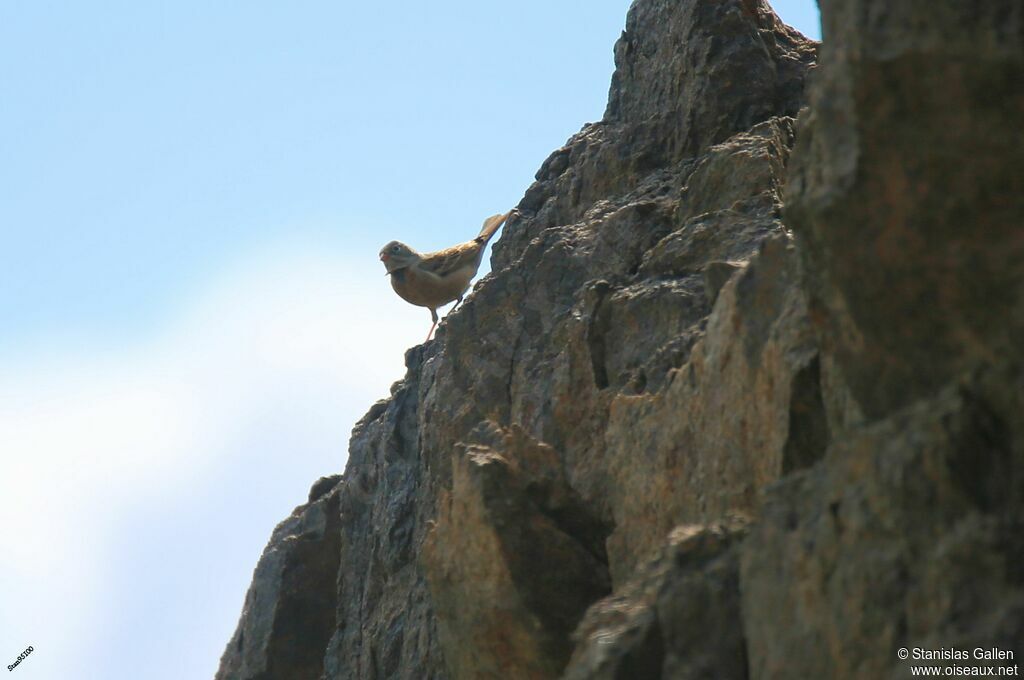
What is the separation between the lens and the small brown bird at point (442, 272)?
17.7m

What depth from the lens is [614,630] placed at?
5.05 meters

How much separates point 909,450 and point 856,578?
0.41 meters

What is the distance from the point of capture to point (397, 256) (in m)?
18.5

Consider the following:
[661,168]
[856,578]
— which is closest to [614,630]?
[856,578]

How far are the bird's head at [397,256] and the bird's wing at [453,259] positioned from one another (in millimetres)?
392

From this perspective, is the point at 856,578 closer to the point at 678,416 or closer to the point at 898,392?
the point at 898,392

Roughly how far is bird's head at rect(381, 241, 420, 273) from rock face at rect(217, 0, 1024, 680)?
5.48 metres

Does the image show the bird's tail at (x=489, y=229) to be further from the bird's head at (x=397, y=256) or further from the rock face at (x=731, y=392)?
the rock face at (x=731, y=392)

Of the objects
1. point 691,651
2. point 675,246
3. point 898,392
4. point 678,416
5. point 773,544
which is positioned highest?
point 675,246
